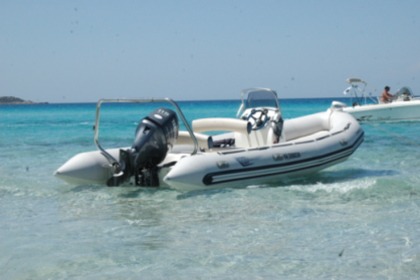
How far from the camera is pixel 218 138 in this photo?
9023 millimetres

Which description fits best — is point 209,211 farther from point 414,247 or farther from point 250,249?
point 414,247

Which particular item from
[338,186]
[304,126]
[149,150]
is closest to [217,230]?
[149,150]

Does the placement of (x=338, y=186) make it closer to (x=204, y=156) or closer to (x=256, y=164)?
(x=256, y=164)

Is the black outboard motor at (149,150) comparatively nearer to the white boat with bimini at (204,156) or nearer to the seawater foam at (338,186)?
the white boat with bimini at (204,156)

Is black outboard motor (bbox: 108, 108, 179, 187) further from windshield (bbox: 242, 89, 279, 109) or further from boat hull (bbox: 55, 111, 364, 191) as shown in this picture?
windshield (bbox: 242, 89, 279, 109)

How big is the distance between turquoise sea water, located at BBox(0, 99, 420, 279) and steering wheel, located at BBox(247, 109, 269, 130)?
944 millimetres

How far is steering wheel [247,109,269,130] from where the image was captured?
8516 mm

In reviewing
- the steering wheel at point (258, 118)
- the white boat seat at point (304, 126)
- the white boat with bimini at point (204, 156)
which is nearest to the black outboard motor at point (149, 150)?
the white boat with bimini at point (204, 156)

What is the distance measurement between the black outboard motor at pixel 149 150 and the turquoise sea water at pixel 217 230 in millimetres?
185

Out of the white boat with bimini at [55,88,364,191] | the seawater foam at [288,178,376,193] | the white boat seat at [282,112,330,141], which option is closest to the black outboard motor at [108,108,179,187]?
the white boat with bimini at [55,88,364,191]

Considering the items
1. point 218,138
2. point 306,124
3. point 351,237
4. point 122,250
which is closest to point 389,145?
point 306,124

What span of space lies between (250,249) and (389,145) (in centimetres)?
977

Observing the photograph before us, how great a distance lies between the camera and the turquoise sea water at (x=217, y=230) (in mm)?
4273

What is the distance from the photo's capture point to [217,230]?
17.5 ft
